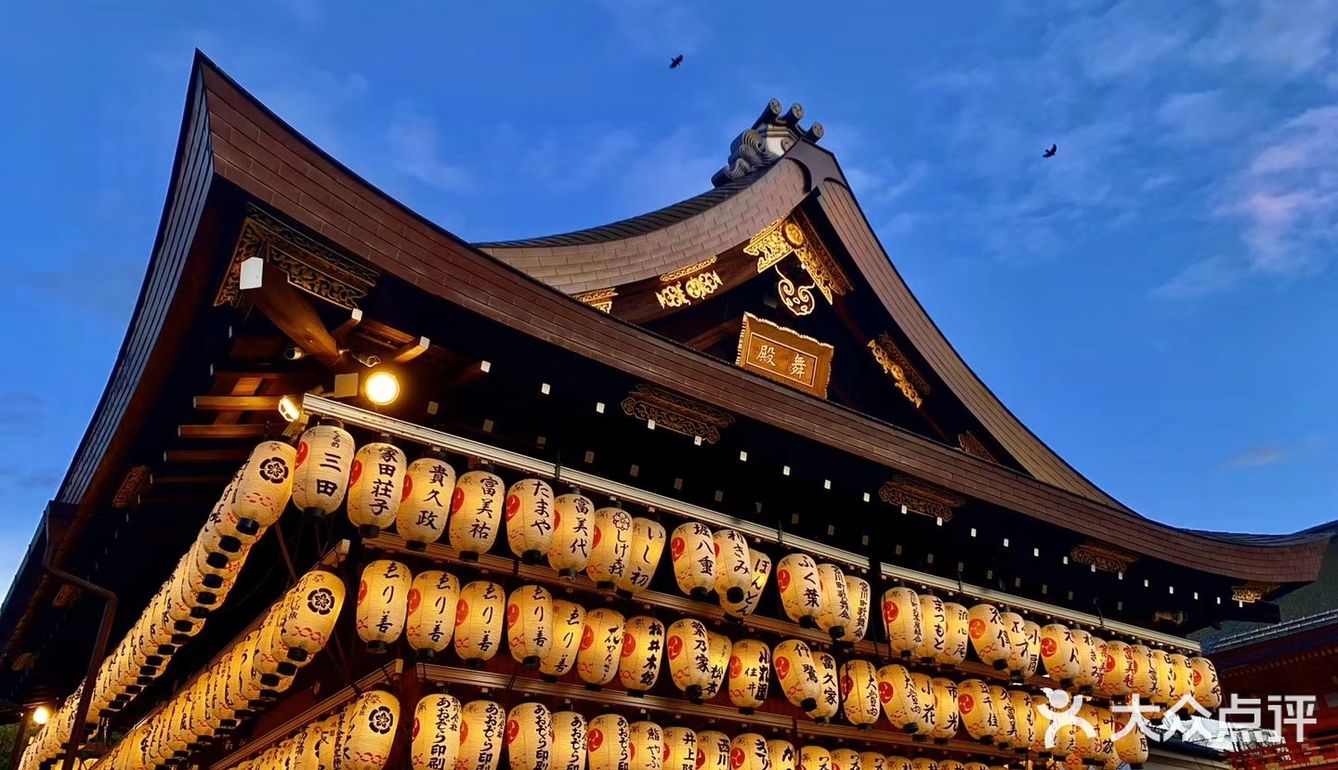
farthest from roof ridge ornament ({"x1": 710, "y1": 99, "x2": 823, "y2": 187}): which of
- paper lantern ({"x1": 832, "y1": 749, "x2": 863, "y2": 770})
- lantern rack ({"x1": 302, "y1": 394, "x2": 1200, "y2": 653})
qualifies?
paper lantern ({"x1": 832, "y1": 749, "x2": 863, "y2": 770})

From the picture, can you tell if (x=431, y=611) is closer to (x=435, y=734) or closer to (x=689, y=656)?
(x=435, y=734)

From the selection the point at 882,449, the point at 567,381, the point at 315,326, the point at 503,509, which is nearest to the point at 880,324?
the point at 882,449

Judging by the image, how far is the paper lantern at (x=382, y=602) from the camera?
21.9ft

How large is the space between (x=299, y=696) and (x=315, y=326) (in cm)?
406

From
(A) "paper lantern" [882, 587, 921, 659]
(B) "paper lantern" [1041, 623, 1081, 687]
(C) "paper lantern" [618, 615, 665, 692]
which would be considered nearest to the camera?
(C) "paper lantern" [618, 615, 665, 692]

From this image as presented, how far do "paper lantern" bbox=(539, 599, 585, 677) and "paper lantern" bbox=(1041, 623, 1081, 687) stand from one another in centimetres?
576

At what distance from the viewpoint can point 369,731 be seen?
6648 mm

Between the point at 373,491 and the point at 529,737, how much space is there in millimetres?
2228

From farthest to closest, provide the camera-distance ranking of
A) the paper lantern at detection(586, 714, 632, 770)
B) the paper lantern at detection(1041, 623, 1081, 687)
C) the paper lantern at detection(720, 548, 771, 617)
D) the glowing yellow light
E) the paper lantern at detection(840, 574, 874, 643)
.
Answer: the paper lantern at detection(1041, 623, 1081, 687)
the paper lantern at detection(840, 574, 874, 643)
the paper lantern at detection(720, 548, 771, 617)
the paper lantern at detection(586, 714, 632, 770)
the glowing yellow light

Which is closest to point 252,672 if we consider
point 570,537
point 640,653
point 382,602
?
point 382,602

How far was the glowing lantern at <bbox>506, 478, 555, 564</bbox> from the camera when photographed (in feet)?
23.6

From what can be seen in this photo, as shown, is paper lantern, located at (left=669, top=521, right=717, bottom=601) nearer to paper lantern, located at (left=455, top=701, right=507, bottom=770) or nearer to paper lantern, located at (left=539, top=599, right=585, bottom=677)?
paper lantern, located at (left=539, top=599, right=585, bottom=677)

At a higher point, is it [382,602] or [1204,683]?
[1204,683]

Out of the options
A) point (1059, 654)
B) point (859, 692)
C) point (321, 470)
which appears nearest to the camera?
point (321, 470)
